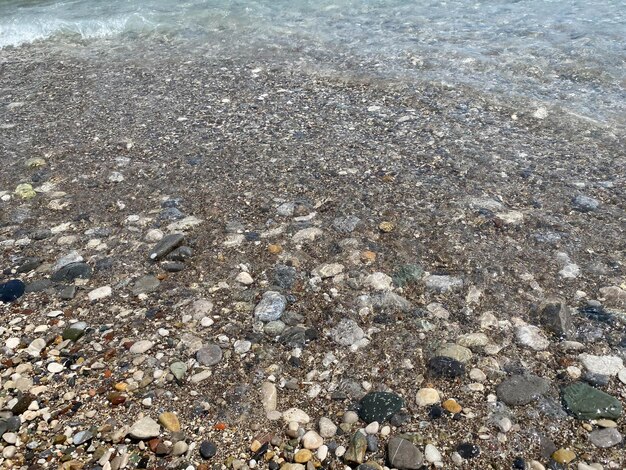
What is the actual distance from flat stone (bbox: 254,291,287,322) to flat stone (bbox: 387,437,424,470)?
105 cm

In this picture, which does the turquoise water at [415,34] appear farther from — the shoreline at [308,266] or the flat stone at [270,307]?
the flat stone at [270,307]

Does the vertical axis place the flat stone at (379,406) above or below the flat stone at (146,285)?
below

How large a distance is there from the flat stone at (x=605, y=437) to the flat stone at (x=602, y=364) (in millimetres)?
363

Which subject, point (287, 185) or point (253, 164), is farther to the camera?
point (253, 164)

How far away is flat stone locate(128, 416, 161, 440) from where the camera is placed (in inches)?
106

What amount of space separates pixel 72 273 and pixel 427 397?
7.60 feet

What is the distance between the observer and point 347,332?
3.30m

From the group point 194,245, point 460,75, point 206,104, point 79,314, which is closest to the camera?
point 79,314

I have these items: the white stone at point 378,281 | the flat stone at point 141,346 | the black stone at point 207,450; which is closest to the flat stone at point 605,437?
the white stone at point 378,281

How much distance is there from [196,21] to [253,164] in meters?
5.56

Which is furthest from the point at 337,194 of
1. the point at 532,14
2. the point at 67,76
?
the point at 532,14

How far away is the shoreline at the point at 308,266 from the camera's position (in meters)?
2.80

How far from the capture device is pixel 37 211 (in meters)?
4.54

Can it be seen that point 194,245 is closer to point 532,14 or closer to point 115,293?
point 115,293
